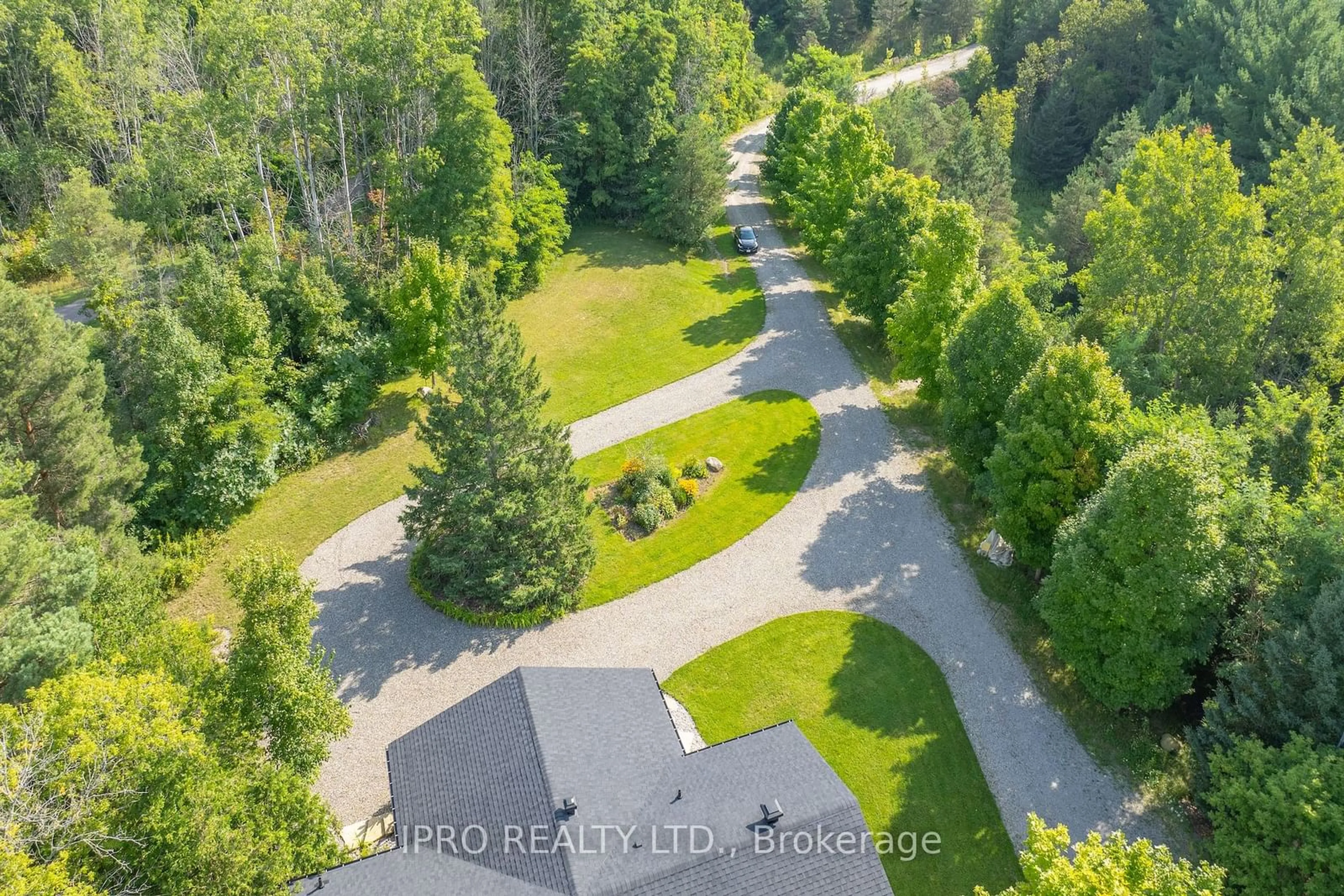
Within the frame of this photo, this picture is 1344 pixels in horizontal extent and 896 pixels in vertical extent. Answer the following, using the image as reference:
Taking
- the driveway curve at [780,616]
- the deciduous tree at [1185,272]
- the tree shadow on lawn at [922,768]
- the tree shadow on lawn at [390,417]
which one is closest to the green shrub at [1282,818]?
the driveway curve at [780,616]

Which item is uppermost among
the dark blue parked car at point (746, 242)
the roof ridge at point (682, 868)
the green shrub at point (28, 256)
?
the green shrub at point (28, 256)

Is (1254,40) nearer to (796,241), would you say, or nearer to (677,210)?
(796,241)

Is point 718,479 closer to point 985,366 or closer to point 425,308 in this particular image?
point 985,366

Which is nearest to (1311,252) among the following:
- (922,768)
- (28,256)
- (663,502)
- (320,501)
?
(922,768)

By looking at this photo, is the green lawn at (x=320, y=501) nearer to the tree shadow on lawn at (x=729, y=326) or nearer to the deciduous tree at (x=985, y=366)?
the tree shadow on lawn at (x=729, y=326)

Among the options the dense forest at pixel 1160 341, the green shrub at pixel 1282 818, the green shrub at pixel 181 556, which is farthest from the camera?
the green shrub at pixel 181 556

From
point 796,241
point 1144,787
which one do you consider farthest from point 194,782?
point 796,241

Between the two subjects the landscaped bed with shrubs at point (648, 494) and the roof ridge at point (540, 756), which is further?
the landscaped bed with shrubs at point (648, 494)
